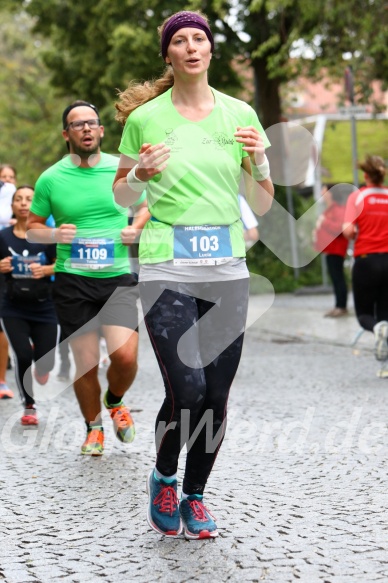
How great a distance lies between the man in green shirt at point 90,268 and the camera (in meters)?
6.50

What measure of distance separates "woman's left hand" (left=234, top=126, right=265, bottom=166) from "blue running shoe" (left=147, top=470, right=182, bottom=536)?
1.35 metres

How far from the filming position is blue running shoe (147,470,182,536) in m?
4.58

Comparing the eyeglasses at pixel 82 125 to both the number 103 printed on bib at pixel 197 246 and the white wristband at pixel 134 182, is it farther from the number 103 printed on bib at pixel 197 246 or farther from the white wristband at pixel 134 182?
the number 103 printed on bib at pixel 197 246

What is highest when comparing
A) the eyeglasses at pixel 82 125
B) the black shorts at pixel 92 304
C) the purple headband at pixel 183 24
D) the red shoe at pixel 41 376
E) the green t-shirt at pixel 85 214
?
the purple headband at pixel 183 24

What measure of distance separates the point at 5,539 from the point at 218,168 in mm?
1786

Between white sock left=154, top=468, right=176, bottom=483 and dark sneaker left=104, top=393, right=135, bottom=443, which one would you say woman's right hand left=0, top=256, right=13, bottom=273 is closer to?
dark sneaker left=104, top=393, right=135, bottom=443

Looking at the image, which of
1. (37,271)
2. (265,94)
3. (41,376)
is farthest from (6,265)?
(265,94)

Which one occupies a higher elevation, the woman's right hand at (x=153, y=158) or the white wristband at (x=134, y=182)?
the woman's right hand at (x=153, y=158)

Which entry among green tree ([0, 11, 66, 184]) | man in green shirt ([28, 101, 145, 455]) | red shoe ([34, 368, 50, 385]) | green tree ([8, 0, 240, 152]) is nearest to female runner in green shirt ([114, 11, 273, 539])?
man in green shirt ([28, 101, 145, 455])

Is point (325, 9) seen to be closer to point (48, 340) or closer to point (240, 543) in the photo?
point (48, 340)

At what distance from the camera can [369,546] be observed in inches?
172

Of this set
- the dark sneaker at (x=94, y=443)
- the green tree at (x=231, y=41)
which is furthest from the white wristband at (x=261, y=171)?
the green tree at (x=231, y=41)

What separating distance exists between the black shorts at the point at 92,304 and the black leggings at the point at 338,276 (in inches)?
364

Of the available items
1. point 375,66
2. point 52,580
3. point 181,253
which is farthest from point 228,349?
point 375,66
